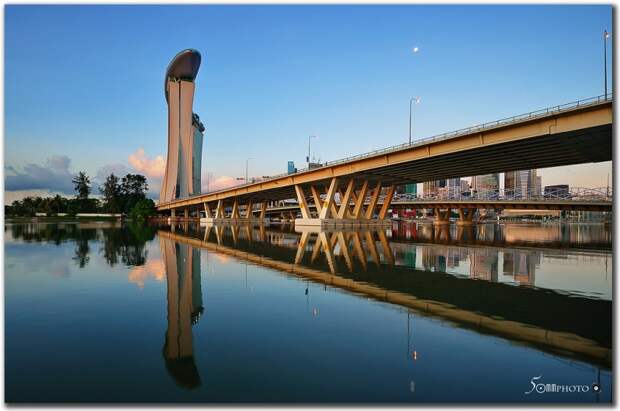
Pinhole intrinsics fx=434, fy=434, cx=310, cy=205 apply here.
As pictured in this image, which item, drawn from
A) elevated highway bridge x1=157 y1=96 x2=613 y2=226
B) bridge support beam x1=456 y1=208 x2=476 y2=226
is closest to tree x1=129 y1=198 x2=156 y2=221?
elevated highway bridge x1=157 y1=96 x2=613 y2=226

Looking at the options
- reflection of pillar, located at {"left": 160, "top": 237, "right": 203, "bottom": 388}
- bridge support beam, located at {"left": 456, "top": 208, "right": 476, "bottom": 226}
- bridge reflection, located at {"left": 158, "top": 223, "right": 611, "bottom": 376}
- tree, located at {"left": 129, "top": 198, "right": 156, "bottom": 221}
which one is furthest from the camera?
tree, located at {"left": 129, "top": 198, "right": 156, "bottom": 221}

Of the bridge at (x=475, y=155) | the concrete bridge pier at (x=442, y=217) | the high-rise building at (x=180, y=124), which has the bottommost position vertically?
the concrete bridge pier at (x=442, y=217)

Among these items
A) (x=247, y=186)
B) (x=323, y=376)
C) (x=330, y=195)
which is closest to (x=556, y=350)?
(x=323, y=376)

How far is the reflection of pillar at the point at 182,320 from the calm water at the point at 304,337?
0.15 ft

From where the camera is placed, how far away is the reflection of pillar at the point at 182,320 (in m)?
6.28

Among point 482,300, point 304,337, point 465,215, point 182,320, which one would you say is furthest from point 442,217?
point 304,337

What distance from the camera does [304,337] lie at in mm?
8102

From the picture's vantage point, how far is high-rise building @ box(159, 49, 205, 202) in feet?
435

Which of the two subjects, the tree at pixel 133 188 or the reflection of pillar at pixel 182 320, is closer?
the reflection of pillar at pixel 182 320

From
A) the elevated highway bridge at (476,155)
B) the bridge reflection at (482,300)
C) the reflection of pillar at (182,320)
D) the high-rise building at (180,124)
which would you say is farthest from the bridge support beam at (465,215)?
the reflection of pillar at (182,320)

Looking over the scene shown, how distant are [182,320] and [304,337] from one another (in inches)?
116

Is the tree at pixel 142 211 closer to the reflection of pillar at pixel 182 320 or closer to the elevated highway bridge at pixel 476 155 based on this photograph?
the elevated highway bridge at pixel 476 155

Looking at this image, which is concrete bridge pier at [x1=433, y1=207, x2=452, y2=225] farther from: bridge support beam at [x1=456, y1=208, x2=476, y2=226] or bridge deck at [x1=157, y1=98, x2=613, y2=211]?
bridge deck at [x1=157, y1=98, x2=613, y2=211]

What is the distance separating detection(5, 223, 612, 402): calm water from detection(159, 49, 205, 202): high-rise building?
12439cm
